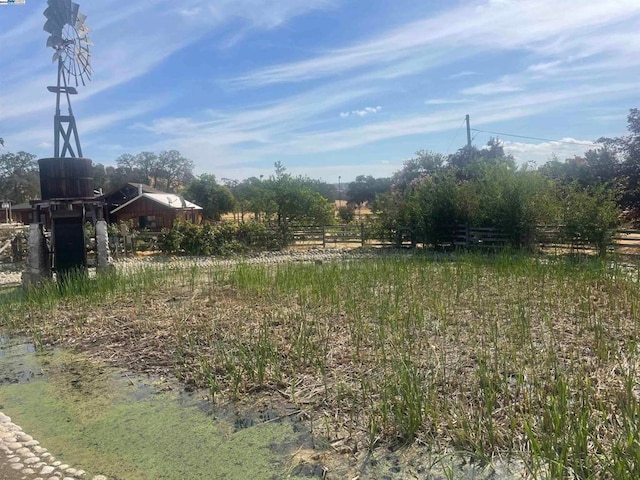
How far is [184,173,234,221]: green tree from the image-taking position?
3866cm

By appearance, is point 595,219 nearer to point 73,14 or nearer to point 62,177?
point 62,177

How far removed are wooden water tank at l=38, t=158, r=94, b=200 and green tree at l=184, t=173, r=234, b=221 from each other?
89.9ft

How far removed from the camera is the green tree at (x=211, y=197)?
127 feet

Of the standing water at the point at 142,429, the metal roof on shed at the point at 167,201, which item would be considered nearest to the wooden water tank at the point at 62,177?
the standing water at the point at 142,429

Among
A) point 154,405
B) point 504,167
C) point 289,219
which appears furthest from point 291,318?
point 289,219

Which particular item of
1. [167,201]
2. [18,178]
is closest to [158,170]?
[18,178]

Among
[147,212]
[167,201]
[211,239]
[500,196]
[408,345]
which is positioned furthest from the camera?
[167,201]

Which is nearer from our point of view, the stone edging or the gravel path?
the stone edging

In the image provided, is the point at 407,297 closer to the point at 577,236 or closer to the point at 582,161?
the point at 577,236

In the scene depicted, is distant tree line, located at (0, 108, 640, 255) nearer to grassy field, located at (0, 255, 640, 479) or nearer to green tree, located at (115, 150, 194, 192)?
grassy field, located at (0, 255, 640, 479)

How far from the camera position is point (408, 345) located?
541 cm

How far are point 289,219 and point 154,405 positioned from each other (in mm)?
19000

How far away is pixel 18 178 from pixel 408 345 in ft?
191

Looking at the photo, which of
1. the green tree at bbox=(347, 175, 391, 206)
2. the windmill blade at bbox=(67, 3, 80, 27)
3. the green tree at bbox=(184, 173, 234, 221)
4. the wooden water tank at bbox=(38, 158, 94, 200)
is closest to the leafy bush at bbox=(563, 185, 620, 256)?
the wooden water tank at bbox=(38, 158, 94, 200)
